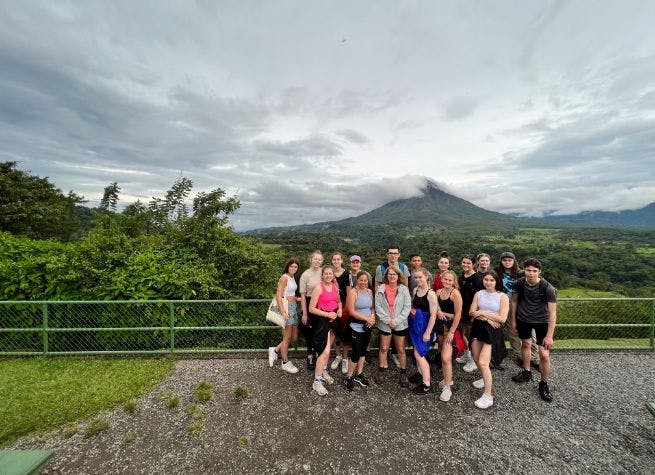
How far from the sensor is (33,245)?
623 centimetres

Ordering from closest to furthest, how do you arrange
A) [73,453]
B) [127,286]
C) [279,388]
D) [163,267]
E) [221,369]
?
1. [73,453]
2. [279,388]
3. [221,369]
4. [127,286]
5. [163,267]

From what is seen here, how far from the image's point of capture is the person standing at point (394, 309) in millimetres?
4355

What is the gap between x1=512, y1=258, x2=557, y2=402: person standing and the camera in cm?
428

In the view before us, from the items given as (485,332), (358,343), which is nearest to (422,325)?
(485,332)

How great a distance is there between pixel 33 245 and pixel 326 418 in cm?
701

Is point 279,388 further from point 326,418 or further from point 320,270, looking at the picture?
point 320,270

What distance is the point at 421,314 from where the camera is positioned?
4359 millimetres

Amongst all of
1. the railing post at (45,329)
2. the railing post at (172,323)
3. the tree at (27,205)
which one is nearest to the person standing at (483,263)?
the railing post at (172,323)

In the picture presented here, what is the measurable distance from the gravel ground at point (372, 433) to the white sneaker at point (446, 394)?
6 cm

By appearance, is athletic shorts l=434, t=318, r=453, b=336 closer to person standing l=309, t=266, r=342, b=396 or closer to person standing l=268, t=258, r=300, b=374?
person standing l=309, t=266, r=342, b=396

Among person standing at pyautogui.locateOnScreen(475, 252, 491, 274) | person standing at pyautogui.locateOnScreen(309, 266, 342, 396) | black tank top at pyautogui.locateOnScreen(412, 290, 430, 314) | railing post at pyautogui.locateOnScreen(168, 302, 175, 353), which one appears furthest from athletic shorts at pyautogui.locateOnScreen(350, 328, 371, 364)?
railing post at pyautogui.locateOnScreen(168, 302, 175, 353)

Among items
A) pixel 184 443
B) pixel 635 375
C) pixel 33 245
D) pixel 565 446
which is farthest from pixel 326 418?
pixel 33 245

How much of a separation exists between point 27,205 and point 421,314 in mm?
34541

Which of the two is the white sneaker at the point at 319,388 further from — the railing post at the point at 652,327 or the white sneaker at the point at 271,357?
the railing post at the point at 652,327
